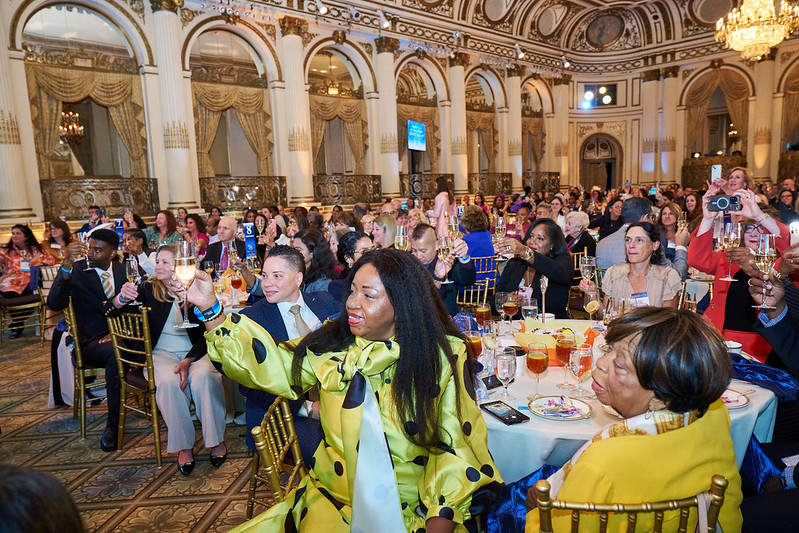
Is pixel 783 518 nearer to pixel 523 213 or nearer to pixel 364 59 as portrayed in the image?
pixel 523 213

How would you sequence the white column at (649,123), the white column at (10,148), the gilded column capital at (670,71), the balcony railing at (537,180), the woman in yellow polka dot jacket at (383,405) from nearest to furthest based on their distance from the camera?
the woman in yellow polka dot jacket at (383,405)
the white column at (10,148)
the gilded column capital at (670,71)
the balcony railing at (537,180)
the white column at (649,123)

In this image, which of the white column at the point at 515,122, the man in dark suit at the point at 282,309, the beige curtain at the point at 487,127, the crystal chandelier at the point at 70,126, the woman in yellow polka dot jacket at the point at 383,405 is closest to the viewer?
the woman in yellow polka dot jacket at the point at 383,405

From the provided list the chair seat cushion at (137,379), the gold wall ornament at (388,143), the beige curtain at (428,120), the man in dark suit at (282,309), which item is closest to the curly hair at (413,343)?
the man in dark suit at (282,309)

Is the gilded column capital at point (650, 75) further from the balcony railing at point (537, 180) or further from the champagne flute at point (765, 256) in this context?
the champagne flute at point (765, 256)

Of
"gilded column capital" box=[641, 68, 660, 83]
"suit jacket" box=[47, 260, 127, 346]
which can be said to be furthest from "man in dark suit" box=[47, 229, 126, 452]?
"gilded column capital" box=[641, 68, 660, 83]

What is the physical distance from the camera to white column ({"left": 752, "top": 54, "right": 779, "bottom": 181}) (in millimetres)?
16812

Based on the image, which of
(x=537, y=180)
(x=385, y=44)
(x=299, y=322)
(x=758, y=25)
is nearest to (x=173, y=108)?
(x=385, y=44)

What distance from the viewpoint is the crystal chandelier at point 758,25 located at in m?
9.95

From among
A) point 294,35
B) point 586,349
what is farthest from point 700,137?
point 586,349

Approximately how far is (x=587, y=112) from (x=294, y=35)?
1262cm

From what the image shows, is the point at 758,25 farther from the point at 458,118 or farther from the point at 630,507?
the point at 630,507

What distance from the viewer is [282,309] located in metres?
3.00

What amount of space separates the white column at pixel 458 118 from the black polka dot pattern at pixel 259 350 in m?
14.4

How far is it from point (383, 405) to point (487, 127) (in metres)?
16.6
